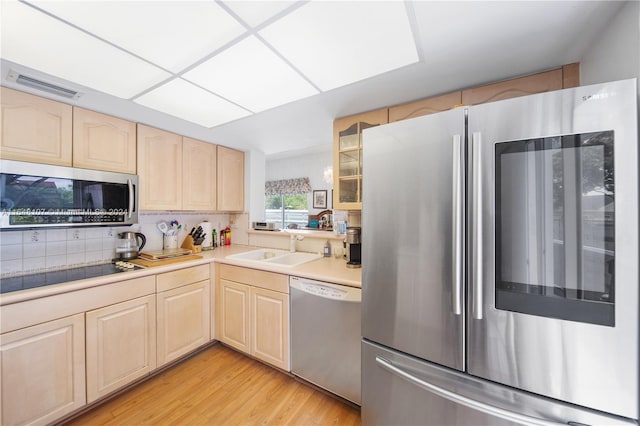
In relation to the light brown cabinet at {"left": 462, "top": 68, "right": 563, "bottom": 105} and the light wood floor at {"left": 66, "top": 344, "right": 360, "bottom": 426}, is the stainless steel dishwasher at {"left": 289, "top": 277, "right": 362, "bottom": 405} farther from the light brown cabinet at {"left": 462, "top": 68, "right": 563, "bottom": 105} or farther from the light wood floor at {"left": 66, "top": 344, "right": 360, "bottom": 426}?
the light brown cabinet at {"left": 462, "top": 68, "right": 563, "bottom": 105}

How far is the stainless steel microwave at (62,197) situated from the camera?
1407 millimetres

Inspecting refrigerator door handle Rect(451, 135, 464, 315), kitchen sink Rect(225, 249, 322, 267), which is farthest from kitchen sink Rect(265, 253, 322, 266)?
refrigerator door handle Rect(451, 135, 464, 315)

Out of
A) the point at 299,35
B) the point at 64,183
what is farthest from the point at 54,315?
the point at 299,35

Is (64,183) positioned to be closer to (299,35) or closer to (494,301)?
(299,35)

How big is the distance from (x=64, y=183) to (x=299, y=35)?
6.00 feet

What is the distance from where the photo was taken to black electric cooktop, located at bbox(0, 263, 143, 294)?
142cm

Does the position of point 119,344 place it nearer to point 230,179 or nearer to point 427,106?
point 230,179

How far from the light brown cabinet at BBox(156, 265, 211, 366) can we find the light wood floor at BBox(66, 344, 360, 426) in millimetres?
195

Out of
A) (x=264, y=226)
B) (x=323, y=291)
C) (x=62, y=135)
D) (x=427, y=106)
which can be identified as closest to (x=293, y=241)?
(x=264, y=226)

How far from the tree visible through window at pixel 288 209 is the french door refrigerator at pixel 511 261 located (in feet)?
17.2

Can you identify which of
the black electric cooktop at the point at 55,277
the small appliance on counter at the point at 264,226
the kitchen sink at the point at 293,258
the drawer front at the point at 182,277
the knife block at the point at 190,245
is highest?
the small appliance on counter at the point at 264,226

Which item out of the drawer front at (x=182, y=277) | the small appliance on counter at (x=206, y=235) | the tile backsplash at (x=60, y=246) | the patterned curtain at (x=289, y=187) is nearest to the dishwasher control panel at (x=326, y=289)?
the drawer front at (x=182, y=277)

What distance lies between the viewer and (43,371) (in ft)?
4.41

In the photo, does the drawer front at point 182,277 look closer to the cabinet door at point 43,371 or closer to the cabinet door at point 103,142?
the cabinet door at point 43,371
